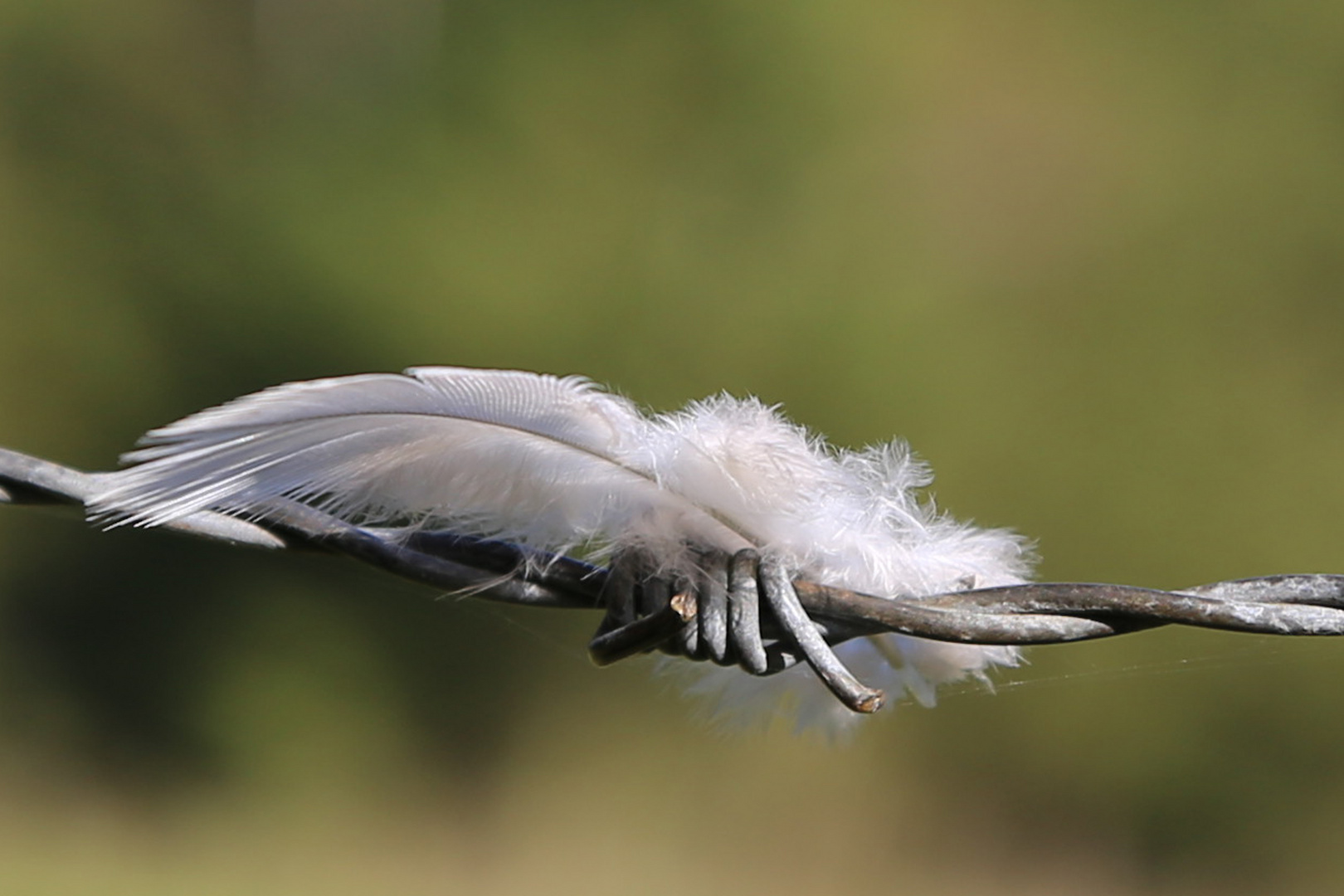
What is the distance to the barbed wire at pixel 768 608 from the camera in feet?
1.90

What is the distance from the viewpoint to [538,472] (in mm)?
638

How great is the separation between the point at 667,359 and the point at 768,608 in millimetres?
1762

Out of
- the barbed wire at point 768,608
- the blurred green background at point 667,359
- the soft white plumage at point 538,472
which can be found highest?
the blurred green background at point 667,359

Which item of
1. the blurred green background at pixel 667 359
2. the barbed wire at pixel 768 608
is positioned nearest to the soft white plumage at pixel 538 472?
the barbed wire at pixel 768 608

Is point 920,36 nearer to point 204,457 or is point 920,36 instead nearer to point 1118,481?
point 1118,481

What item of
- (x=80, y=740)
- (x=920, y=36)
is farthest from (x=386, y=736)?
(x=920, y=36)

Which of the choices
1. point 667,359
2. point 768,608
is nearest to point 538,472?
point 768,608

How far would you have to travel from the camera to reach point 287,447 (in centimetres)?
62

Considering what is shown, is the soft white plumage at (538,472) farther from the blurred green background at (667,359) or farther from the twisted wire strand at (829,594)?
the blurred green background at (667,359)

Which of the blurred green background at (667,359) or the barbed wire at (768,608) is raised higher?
the blurred green background at (667,359)

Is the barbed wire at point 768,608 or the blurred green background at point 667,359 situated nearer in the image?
the barbed wire at point 768,608

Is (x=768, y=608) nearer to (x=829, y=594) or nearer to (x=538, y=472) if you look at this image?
(x=829, y=594)

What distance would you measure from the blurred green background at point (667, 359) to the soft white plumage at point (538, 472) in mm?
1535

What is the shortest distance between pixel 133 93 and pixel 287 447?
2333 millimetres
